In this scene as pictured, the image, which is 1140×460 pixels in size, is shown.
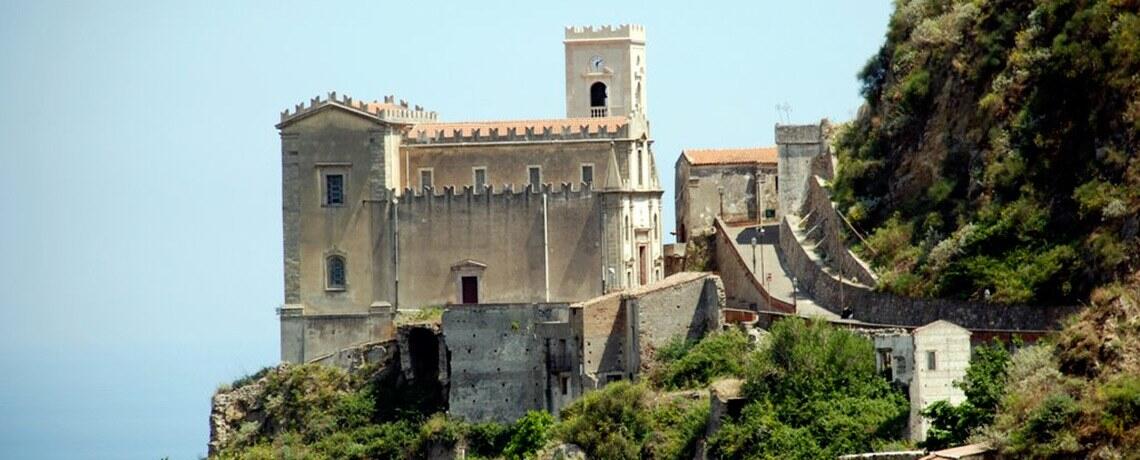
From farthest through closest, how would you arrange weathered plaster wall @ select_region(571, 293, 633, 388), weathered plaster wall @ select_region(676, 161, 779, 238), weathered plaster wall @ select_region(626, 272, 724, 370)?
1. weathered plaster wall @ select_region(676, 161, 779, 238)
2. weathered plaster wall @ select_region(571, 293, 633, 388)
3. weathered plaster wall @ select_region(626, 272, 724, 370)

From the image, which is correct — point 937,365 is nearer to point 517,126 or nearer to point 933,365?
point 933,365

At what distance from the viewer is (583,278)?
78.1m

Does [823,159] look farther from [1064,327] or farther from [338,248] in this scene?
[1064,327]

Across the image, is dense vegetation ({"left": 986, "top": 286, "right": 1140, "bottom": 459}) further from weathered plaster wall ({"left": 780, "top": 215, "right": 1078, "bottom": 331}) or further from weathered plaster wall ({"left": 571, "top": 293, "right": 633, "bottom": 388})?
weathered plaster wall ({"left": 571, "top": 293, "right": 633, "bottom": 388})

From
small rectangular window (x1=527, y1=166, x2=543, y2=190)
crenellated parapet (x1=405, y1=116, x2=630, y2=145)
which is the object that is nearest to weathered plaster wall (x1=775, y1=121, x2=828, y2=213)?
crenellated parapet (x1=405, y1=116, x2=630, y2=145)

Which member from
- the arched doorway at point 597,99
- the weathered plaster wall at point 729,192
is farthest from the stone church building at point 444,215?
the arched doorway at point 597,99

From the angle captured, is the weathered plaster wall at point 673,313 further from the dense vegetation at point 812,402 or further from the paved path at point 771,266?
the dense vegetation at point 812,402

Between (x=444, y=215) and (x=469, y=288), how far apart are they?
1842 millimetres

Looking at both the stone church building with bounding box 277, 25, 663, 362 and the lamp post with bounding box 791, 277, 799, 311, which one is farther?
the stone church building with bounding box 277, 25, 663, 362

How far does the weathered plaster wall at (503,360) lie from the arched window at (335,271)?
4886 mm

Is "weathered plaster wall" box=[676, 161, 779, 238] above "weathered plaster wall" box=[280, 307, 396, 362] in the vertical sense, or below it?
above

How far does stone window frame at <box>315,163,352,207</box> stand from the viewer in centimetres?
7944

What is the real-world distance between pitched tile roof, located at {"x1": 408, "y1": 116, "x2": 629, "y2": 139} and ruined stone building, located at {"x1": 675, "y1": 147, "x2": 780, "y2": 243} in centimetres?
921

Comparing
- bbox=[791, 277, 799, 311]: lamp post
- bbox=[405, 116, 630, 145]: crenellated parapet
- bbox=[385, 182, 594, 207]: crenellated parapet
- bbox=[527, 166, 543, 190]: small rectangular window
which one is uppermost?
bbox=[405, 116, 630, 145]: crenellated parapet
